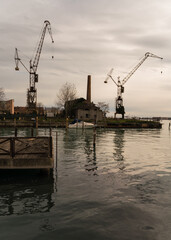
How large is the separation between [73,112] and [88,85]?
Result: 2047cm

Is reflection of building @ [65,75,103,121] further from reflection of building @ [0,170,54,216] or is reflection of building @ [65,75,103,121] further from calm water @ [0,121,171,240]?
reflection of building @ [0,170,54,216]

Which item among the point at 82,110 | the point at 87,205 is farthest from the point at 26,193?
the point at 82,110

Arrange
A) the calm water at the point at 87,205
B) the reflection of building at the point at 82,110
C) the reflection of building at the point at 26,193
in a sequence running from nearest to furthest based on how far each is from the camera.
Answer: the calm water at the point at 87,205
the reflection of building at the point at 26,193
the reflection of building at the point at 82,110

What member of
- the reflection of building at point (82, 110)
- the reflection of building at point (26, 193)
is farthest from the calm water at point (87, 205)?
the reflection of building at point (82, 110)

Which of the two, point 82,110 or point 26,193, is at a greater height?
point 82,110

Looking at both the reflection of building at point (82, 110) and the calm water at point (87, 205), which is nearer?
the calm water at point (87, 205)

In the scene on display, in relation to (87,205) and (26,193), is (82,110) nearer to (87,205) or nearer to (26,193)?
(26,193)

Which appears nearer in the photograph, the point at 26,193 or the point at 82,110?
the point at 26,193

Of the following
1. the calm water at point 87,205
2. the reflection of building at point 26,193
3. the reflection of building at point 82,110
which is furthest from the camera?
the reflection of building at point 82,110

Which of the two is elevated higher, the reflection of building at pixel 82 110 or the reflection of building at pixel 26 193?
the reflection of building at pixel 82 110

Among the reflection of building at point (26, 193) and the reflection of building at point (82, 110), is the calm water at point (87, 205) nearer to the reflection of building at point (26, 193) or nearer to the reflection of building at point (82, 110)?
the reflection of building at point (26, 193)

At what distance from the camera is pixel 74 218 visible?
9.28 m

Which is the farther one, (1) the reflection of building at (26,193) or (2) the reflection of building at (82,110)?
(2) the reflection of building at (82,110)

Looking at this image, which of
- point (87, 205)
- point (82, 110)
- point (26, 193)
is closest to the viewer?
point (87, 205)
